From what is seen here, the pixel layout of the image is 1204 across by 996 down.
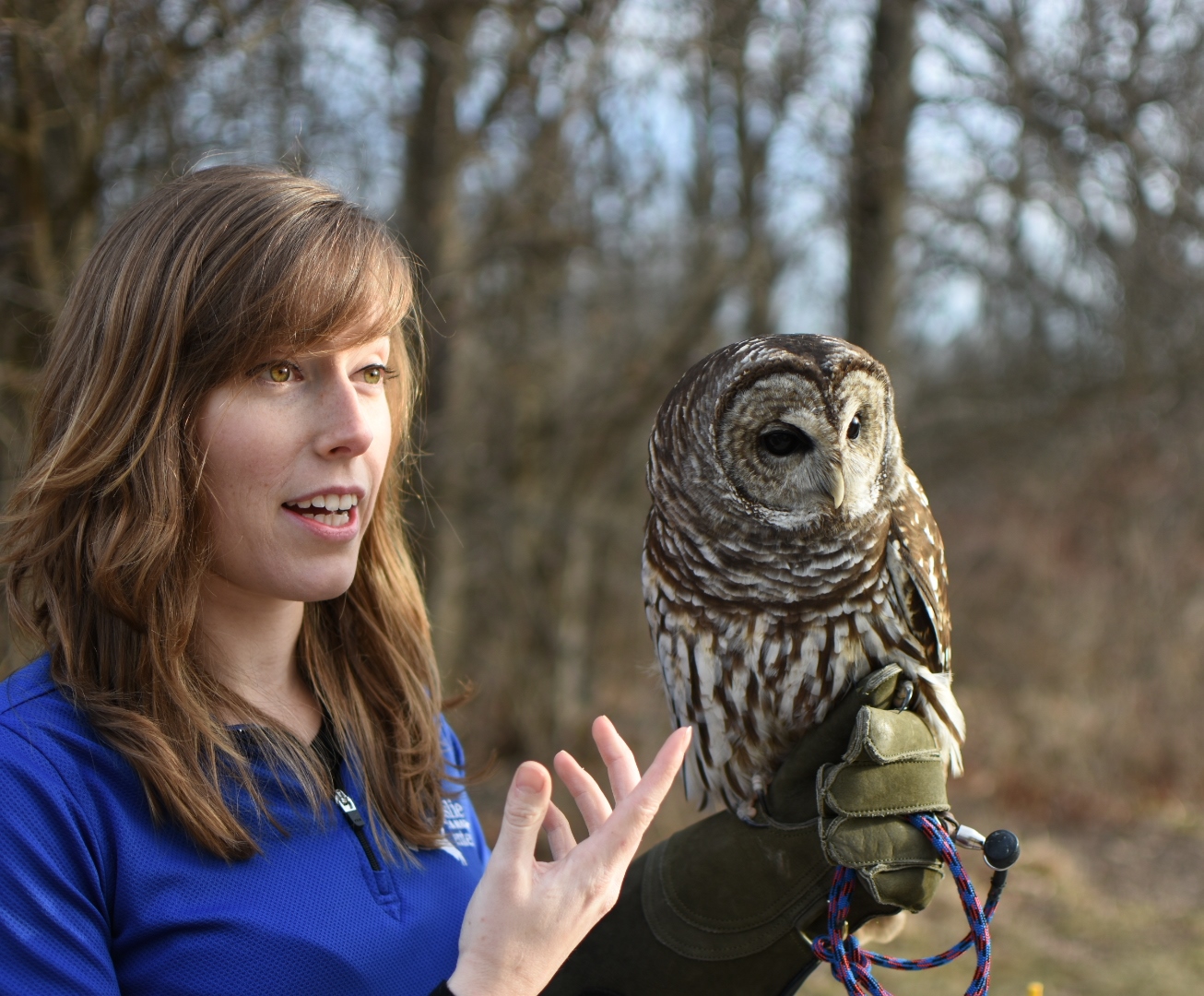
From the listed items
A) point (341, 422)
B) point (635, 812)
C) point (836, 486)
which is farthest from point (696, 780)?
point (341, 422)

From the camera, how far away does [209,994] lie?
1.42 metres

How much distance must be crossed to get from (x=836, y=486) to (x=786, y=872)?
808mm

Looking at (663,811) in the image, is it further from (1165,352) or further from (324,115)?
(1165,352)

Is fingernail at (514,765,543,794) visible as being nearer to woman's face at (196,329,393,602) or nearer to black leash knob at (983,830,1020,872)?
woman's face at (196,329,393,602)

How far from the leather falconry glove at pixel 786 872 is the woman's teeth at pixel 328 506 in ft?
3.48

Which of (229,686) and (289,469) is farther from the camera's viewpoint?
(229,686)

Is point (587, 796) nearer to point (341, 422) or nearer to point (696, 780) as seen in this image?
point (341, 422)

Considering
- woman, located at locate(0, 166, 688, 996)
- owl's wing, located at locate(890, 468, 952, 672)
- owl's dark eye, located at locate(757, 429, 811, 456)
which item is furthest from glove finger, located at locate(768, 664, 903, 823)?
woman, located at locate(0, 166, 688, 996)

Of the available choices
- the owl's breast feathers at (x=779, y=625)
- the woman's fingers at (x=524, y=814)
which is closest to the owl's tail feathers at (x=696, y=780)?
the owl's breast feathers at (x=779, y=625)

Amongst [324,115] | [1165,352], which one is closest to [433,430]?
[324,115]

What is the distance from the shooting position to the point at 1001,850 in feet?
5.48

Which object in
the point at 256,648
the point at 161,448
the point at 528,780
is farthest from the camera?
the point at 256,648

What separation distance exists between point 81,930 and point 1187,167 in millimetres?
8447

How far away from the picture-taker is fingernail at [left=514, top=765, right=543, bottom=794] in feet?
4.29
